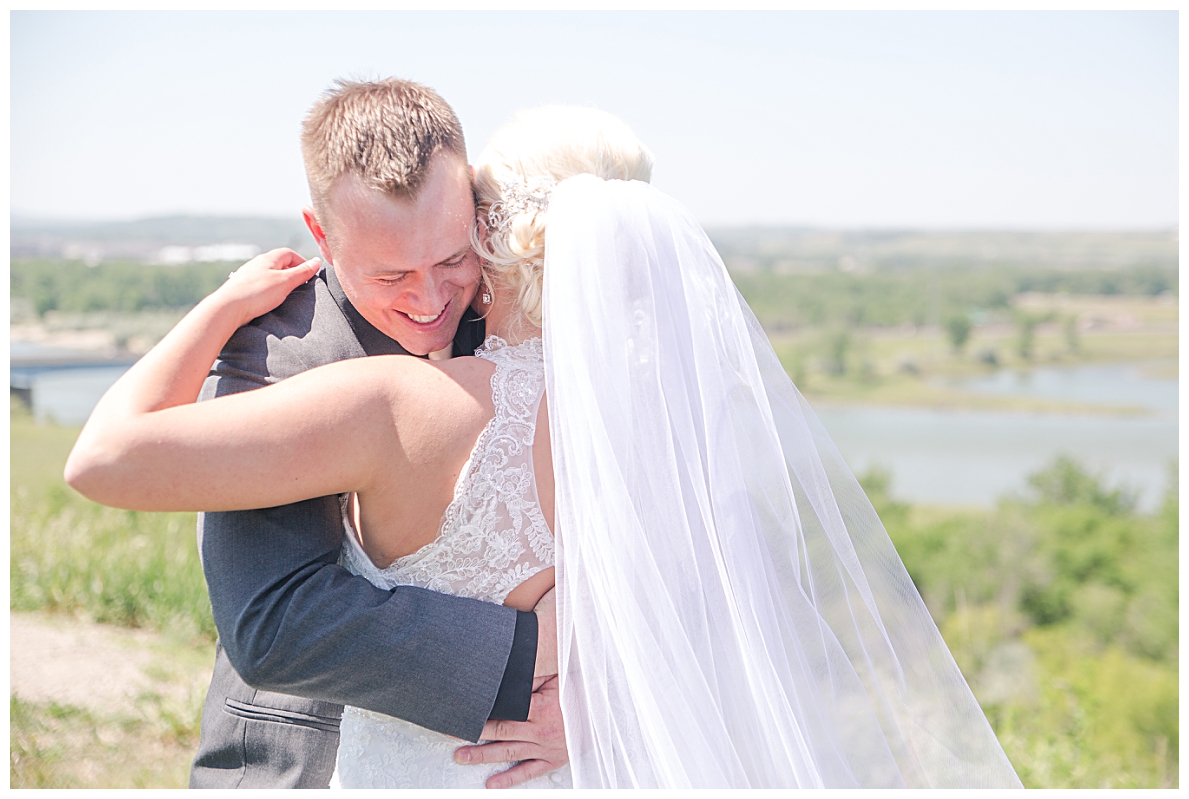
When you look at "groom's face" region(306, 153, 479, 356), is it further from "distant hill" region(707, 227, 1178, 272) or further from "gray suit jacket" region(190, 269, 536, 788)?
"distant hill" region(707, 227, 1178, 272)

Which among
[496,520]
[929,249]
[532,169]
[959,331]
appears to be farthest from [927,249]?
[496,520]

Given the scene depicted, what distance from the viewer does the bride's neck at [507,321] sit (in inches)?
65.2

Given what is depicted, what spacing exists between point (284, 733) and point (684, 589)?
87cm

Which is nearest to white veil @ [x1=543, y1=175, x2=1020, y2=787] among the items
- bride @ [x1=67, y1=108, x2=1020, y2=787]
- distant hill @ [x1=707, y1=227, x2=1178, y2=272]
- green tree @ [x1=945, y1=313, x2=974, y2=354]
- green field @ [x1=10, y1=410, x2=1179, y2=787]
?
bride @ [x1=67, y1=108, x2=1020, y2=787]

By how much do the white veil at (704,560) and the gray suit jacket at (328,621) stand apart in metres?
0.15

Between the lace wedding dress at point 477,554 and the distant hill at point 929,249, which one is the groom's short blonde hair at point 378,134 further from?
the distant hill at point 929,249

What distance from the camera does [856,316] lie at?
1738 inches

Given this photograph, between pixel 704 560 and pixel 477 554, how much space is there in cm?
41

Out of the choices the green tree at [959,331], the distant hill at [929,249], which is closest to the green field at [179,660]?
the distant hill at [929,249]

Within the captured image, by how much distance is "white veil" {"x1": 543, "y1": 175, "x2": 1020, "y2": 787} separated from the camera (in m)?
1.48

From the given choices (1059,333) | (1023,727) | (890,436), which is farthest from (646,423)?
(1059,333)

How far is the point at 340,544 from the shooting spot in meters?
1.57

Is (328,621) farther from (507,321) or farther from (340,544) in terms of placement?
(507,321)

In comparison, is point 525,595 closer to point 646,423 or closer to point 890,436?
point 646,423
